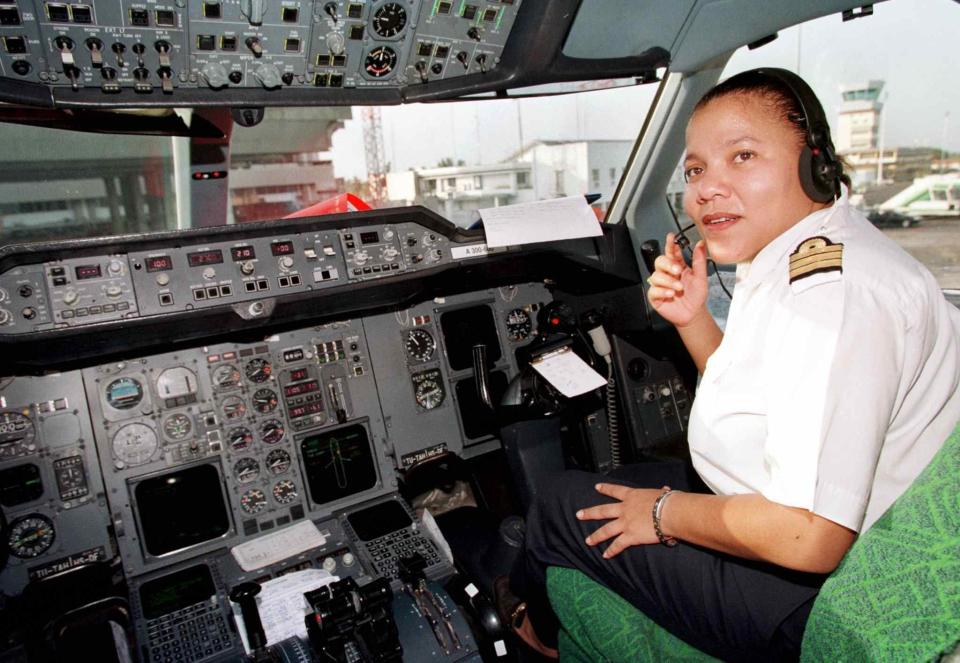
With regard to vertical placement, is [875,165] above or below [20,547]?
above

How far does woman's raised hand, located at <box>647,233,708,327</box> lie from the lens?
1426 mm

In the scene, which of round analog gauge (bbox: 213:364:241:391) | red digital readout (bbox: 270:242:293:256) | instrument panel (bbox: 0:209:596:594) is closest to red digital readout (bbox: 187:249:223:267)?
instrument panel (bbox: 0:209:596:594)

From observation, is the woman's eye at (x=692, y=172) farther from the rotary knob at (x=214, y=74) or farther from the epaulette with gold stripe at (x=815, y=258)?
the rotary knob at (x=214, y=74)

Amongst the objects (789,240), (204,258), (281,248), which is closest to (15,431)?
(204,258)

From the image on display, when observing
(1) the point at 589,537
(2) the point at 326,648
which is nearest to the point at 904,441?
(1) the point at 589,537

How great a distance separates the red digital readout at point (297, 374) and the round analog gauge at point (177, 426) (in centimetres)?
39

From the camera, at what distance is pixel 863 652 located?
77 centimetres

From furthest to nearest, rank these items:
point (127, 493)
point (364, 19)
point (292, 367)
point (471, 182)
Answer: point (471, 182) → point (292, 367) → point (127, 493) → point (364, 19)

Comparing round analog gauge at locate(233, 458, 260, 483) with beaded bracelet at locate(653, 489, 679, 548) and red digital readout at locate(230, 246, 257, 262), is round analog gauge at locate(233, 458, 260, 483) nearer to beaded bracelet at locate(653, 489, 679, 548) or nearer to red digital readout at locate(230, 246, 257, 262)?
red digital readout at locate(230, 246, 257, 262)

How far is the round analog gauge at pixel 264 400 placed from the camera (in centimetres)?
231

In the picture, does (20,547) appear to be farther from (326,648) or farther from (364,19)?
(364,19)

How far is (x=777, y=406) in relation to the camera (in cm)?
91

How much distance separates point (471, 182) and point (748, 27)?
1.20 meters

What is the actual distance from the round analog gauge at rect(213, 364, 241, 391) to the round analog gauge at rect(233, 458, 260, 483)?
28 cm
